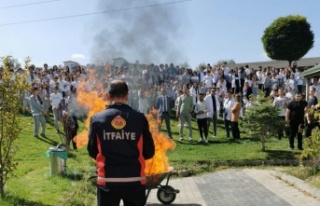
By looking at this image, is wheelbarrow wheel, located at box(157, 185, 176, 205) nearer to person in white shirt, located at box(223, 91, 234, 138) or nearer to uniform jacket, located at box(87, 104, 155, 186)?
uniform jacket, located at box(87, 104, 155, 186)

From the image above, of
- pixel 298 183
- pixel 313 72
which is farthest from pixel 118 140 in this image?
pixel 313 72

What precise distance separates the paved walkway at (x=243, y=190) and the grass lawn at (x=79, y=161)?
120 centimetres

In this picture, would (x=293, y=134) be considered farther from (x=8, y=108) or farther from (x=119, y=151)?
(x=119, y=151)

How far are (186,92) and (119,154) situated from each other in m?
12.3

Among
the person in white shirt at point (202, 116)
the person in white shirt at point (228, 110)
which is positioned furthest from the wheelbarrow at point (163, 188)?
the person in white shirt at point (228, 110)

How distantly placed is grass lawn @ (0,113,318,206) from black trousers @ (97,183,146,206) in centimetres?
363

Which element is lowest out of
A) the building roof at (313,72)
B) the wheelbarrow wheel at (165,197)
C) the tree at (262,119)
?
the wheelbarrow wheel at (165,197)

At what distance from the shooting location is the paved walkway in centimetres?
837

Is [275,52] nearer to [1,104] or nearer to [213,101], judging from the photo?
[213,101]

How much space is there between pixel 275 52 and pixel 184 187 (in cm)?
3878

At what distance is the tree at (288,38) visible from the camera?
4569cm

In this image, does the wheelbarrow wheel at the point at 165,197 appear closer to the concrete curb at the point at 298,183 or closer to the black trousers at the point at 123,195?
the concrete curb at the point at 298,183

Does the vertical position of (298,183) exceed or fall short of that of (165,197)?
it falls short

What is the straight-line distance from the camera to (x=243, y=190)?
31.0ft
